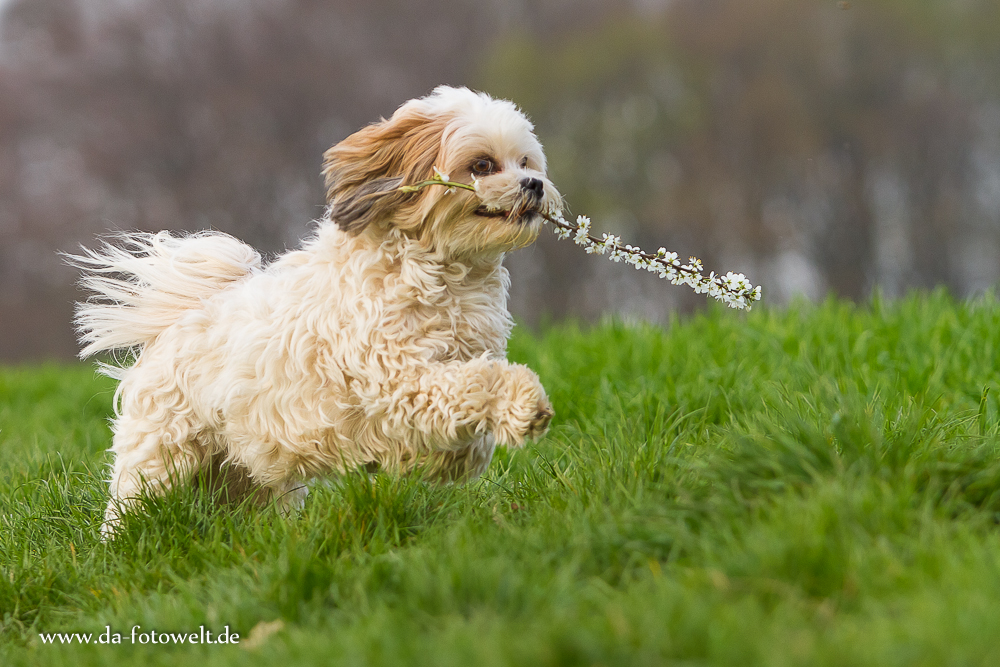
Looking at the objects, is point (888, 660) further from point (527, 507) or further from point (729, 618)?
point (527, 507)

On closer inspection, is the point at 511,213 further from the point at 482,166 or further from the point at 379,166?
the point at 379,166

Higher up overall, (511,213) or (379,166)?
(379,166)

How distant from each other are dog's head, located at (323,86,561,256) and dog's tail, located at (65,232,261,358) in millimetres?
750

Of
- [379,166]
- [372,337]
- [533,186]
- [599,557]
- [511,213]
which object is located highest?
[379,166]

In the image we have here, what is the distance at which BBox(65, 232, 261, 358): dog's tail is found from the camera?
12.8 ft

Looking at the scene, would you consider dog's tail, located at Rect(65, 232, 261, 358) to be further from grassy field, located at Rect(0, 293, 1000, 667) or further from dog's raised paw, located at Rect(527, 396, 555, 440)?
dog's raised paw, located at Rect(527, 396, 555, 440)

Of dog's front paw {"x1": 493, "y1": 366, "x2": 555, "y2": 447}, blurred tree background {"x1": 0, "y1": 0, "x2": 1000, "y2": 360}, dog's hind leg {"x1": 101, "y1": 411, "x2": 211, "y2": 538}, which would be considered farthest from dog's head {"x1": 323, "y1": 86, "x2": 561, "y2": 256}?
blurred tree background {"x1": 0, "y1": 0, "x2": 1000, "y2": 360}

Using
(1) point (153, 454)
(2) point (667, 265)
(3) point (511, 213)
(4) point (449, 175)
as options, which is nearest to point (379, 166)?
(4) point (449, 175)

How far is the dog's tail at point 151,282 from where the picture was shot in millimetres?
3896

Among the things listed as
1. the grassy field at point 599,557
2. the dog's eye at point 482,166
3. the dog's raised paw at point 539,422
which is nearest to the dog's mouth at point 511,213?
the dog's eye at point 482,166

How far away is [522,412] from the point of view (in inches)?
113

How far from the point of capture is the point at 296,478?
139 inches

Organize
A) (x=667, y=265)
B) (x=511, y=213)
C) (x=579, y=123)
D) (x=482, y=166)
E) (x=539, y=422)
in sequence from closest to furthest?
(x=539, y=422)
(x=511, y=213)
(x=482, y=166)
(x=667, y=265)
(x=579, y=123)

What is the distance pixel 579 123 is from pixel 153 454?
51.0 feet
